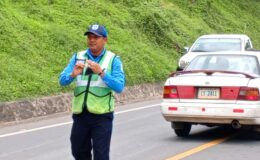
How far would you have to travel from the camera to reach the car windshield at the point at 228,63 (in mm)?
11695

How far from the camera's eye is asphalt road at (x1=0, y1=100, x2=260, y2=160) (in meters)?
9.81

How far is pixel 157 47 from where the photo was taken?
27328mm

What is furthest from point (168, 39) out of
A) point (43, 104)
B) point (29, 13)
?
point (43, 104)

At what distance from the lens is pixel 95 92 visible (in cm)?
628

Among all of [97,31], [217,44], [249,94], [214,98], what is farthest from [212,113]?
[217,44]

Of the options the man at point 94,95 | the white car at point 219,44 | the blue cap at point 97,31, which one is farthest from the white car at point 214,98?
the white car at point 219,44

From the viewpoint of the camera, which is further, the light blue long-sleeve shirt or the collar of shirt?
the collar of shirt

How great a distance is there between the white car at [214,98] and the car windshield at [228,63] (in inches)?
0.7

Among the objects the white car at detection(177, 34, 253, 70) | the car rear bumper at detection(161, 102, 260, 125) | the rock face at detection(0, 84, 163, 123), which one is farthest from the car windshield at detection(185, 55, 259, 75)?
the white car at detection(177, 34, 253, 70)

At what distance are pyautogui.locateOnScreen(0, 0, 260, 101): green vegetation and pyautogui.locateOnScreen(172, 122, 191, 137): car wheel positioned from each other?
4.89m

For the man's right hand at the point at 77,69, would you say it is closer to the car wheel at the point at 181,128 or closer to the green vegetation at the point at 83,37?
the car wheel at the point at 181,128

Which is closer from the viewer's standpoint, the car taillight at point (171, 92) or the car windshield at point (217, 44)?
the car taillight at point (171, 92)

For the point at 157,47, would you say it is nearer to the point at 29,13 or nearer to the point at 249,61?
the point at 29,13

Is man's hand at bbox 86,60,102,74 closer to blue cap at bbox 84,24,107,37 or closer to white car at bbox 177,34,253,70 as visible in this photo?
blue cap at bbox 84,24,107,37
